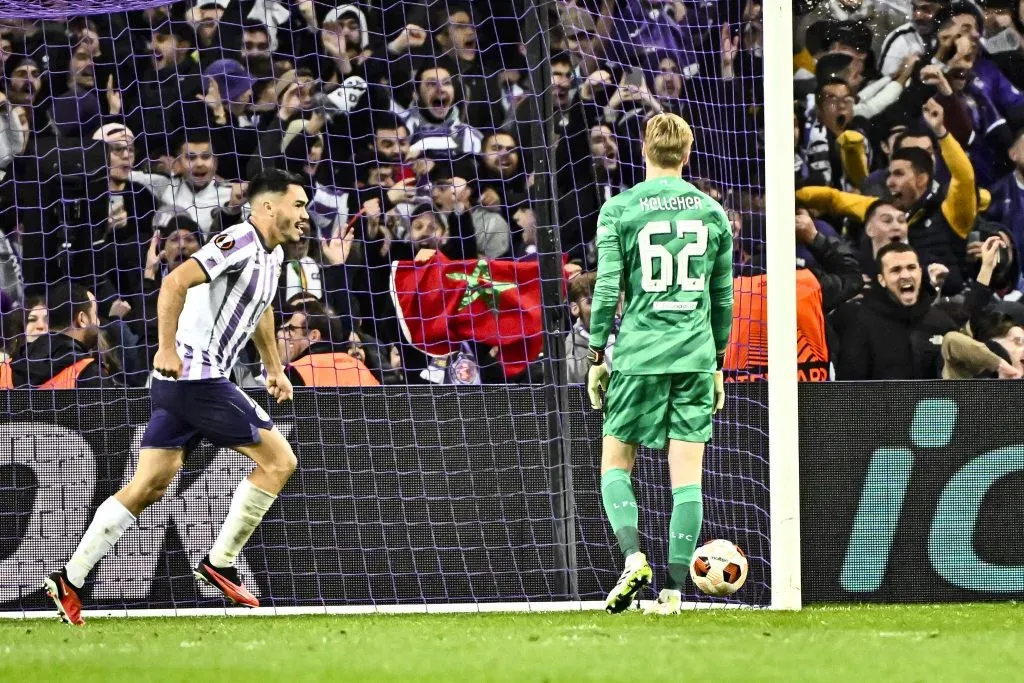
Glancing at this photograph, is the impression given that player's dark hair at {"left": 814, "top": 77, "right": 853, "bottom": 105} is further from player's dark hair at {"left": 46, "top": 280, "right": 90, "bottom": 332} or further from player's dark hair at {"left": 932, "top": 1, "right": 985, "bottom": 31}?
player's dark hair at {"left": 46, "top": 280, "right": 90, "bottom": 332}

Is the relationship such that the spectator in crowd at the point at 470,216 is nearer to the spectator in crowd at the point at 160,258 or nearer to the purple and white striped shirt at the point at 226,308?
the spectator in crowd at the point at 160,258

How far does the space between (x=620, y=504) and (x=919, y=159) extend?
459 cm

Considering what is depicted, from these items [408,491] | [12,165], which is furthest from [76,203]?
[408,491]

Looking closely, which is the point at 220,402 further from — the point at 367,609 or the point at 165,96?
the point at 165,96

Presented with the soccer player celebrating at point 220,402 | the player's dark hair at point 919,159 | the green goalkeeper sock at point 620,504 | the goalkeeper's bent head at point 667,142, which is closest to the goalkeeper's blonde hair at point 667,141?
the goalkeeper's bent head at point 667,142

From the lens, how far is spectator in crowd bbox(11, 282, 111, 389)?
7.81m

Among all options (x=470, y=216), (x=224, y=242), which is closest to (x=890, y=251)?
(x=470, y=216)

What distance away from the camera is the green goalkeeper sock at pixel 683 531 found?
5762 millimetres

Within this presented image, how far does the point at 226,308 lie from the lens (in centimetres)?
646

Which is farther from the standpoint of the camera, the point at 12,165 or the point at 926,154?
the point at 926,154

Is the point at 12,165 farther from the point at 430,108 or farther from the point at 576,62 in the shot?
the point at 576,62

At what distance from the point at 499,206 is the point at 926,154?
9.85 feet

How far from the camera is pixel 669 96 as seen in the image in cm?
786

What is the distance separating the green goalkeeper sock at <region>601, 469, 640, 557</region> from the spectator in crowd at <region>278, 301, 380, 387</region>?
233 centimetres
